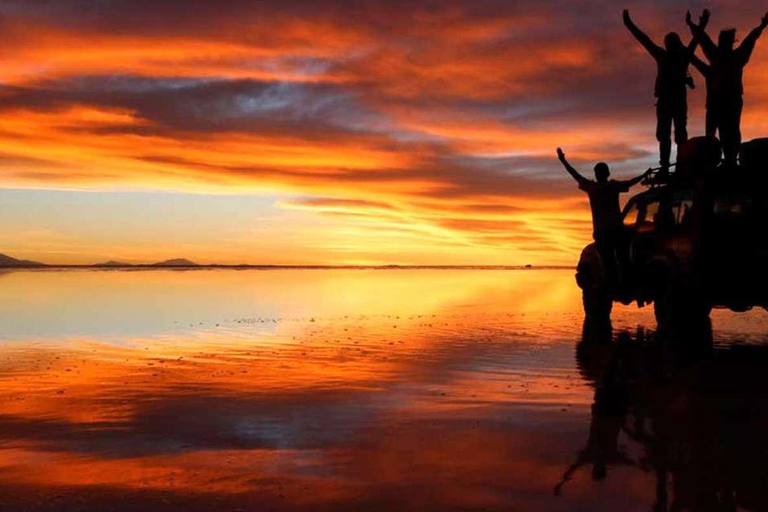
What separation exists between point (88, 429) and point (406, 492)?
313cm

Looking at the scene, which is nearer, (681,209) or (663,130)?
(681,209)

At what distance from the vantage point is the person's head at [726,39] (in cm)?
1419

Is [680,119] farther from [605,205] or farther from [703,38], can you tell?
[605,205]

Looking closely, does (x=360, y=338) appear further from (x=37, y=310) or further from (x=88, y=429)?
(x=37, y=310)

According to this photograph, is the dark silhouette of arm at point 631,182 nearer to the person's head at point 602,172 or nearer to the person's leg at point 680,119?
the person's head at point 602,172

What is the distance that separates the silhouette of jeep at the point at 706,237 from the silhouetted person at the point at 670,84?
300 cm

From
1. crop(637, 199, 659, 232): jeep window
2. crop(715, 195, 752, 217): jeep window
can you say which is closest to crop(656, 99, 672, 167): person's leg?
crop(637, 199, 659, 232): jeep window

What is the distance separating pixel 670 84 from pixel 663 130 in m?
0.94

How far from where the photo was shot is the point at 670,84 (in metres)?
15.6

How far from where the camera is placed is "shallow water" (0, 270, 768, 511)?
4684mm

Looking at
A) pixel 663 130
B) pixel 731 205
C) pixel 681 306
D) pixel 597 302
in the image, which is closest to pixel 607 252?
pixel 597 302

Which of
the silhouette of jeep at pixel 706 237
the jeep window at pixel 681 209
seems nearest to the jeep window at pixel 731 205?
the silhouette of jeep at pixel 706 237

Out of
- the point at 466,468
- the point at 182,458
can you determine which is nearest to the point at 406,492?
the point at 466,468

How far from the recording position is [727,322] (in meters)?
16.0
